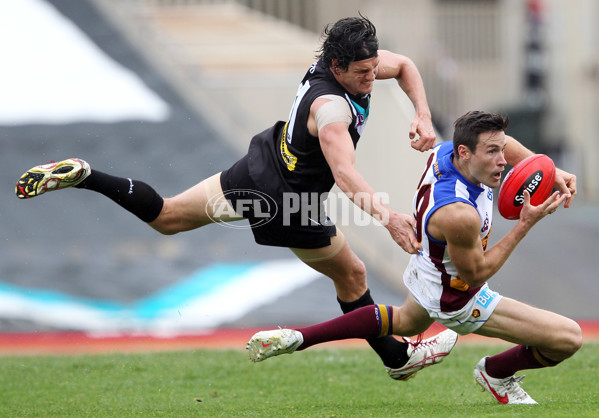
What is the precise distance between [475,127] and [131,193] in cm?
213

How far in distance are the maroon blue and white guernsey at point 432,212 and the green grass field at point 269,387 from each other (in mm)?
626

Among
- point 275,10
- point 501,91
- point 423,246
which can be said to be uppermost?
point 423,246

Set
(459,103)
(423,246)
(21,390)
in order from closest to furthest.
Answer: (423,246) → (21,390) → (459,103)

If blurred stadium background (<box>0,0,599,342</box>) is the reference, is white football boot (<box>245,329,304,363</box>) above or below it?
above

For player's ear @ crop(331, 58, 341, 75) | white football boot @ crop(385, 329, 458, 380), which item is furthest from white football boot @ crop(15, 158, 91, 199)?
white football boot @ crop(385, 329, 458, 380)

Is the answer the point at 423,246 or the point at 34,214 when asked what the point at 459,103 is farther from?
the point at 423,246

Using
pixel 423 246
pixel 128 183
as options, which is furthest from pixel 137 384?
pixel 423 246

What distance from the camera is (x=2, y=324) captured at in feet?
29.3

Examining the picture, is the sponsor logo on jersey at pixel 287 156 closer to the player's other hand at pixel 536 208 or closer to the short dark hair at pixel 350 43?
the short dark hair at pixel 350 43

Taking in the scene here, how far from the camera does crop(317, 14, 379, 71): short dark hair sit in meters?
4.84

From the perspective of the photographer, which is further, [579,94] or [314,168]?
[579,94]

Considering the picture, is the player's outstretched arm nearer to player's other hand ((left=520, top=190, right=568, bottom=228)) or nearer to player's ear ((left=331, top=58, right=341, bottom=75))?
player's ear ((left=331, top=58, right=341, bottom=75))

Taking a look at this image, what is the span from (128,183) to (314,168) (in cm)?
119

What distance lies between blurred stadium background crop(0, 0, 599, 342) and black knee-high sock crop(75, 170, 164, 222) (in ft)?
11.7
